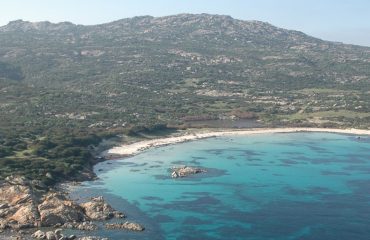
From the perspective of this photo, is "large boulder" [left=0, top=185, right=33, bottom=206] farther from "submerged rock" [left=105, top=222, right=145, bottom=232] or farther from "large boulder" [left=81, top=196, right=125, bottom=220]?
"submerged rock" [left=105, top=222, right=145, bottom=232]

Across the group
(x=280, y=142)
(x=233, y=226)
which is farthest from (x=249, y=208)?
(x=280, y=142)

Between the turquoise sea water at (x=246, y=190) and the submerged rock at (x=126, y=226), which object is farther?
the turquoise sea water at (x=246, y=190)

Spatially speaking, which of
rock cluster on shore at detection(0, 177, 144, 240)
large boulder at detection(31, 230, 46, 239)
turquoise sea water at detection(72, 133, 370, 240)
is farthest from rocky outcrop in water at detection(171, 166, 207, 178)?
large boulder at detection(31, 230, 46, 239)

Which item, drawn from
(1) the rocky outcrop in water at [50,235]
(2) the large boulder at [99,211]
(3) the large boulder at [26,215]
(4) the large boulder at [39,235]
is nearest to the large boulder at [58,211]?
(3) the large boulder at [26,215]

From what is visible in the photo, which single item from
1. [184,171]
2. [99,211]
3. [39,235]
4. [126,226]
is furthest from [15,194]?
[184,171]

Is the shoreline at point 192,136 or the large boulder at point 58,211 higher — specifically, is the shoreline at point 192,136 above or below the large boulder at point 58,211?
below

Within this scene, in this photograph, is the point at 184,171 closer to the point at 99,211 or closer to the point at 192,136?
the point at 99,211

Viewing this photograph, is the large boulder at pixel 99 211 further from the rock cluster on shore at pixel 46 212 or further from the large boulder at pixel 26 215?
the large boulder at pixel 26 215
